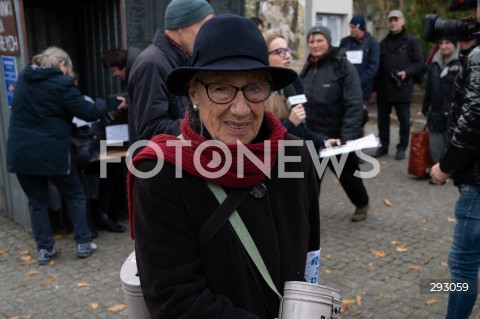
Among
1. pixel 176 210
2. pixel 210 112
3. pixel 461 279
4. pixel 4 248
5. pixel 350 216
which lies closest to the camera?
pixel 176 210

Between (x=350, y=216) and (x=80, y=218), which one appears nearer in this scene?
(x=80, y=218)

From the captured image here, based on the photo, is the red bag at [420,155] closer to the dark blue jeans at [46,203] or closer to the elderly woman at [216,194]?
the dark blue jeans at [46,203]

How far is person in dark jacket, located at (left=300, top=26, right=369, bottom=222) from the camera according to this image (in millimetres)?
5371

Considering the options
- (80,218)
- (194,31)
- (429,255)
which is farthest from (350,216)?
(194,31)

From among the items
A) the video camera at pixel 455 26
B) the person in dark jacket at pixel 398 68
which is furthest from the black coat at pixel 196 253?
the person in dark jacket at pixel 398 68

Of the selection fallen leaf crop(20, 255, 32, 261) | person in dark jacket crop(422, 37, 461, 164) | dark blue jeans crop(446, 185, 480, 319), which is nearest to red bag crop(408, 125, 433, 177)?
person in dark jacket crop(422, 37, 461, 164)

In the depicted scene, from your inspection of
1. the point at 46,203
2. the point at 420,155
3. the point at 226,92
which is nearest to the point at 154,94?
the point at 226,92

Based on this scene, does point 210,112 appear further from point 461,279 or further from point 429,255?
point 429,255

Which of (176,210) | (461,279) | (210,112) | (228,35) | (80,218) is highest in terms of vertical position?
(228,35)

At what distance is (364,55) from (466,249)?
586 centimetres

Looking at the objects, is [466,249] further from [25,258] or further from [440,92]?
[440,92]

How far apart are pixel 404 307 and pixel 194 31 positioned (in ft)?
8.44

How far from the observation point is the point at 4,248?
539 cm

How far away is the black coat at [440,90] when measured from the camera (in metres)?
6.81
